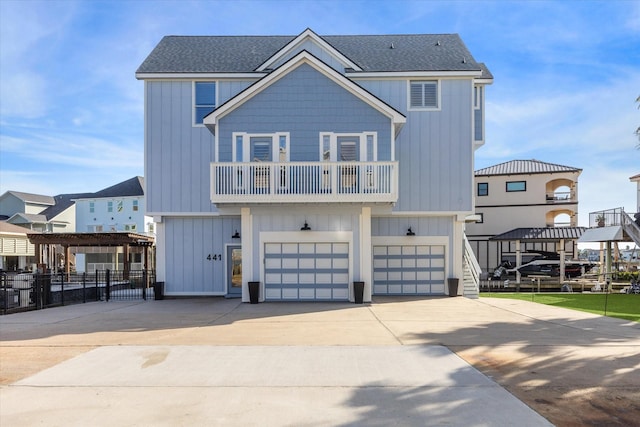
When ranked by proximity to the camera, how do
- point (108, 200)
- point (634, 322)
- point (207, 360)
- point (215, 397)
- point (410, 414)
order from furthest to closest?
1. point (108, 200)
2. point (634, 322)
3. point (207, 360)
4. point (215, 397)
5. point (410, 414)

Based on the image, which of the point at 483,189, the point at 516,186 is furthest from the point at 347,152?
the point at 516,186

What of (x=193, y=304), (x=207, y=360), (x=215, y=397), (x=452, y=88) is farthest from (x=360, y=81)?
(x=215, y=397)

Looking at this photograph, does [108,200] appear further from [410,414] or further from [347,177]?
[410,414]

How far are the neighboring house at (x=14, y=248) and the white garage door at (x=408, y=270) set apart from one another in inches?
1144

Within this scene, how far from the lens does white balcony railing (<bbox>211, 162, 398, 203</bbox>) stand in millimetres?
14305

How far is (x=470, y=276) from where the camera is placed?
1750cm

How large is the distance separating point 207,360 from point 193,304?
333 inches

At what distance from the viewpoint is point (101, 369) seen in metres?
6.70

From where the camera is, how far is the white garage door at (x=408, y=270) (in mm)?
17312

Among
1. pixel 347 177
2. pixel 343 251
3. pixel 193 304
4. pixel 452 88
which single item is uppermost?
pixel 452 88

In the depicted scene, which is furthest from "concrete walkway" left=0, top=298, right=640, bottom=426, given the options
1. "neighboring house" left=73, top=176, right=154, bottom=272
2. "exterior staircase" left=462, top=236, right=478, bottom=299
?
"neighboring house" left=73, top=176, right=154, bottom=272

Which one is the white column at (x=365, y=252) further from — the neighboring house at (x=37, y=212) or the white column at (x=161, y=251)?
the neighboring house at (x=37, y=212)

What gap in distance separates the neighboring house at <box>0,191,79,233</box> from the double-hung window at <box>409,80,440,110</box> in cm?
3991

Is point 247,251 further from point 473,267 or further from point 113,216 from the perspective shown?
point 113,216
